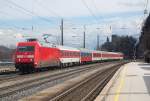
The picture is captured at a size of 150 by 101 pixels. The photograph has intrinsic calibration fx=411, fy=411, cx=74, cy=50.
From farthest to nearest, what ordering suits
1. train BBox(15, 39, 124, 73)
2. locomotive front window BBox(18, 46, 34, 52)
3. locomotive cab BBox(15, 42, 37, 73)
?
locomotive front window BBox(18, 46, 34, 52), train BBox(15, 39, 124, 73), locomotive cab BBox(15, 42, 37, 73)

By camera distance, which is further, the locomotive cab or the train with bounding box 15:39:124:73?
the train with bounding box 15:39:124:73

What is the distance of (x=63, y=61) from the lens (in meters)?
58.0

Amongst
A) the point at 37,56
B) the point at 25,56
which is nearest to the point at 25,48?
the point at 25,56

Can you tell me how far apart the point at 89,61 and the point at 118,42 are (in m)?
105

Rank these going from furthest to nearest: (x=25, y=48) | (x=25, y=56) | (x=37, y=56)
→ (x=25, y=48) → (x=37, y=56) → (x=25, y=56)

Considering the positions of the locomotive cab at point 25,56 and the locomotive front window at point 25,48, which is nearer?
the locomotive cab at point 25,56

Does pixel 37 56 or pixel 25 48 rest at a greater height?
pixel 25 48

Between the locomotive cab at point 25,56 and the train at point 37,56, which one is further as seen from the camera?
the train at point 37,56

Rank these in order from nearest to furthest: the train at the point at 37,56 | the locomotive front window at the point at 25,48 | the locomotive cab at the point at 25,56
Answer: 1. the locomotive cab at the point at 25,56
2. the train at the point at 37,56
3. the locomotive front window at the point at 25,48

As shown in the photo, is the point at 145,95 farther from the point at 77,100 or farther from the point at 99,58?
the point at 99,58

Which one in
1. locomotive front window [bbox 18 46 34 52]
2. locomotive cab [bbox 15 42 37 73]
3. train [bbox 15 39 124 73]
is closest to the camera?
locomotive cab [bbox 15 42 37 73]

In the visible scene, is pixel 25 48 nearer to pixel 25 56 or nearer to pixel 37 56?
pixel 25 56

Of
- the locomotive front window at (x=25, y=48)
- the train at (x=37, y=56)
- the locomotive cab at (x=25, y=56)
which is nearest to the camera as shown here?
the locomotive cab at (x=25, y=56)

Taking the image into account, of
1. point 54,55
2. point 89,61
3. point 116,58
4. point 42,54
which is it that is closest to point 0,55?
point 89,61
